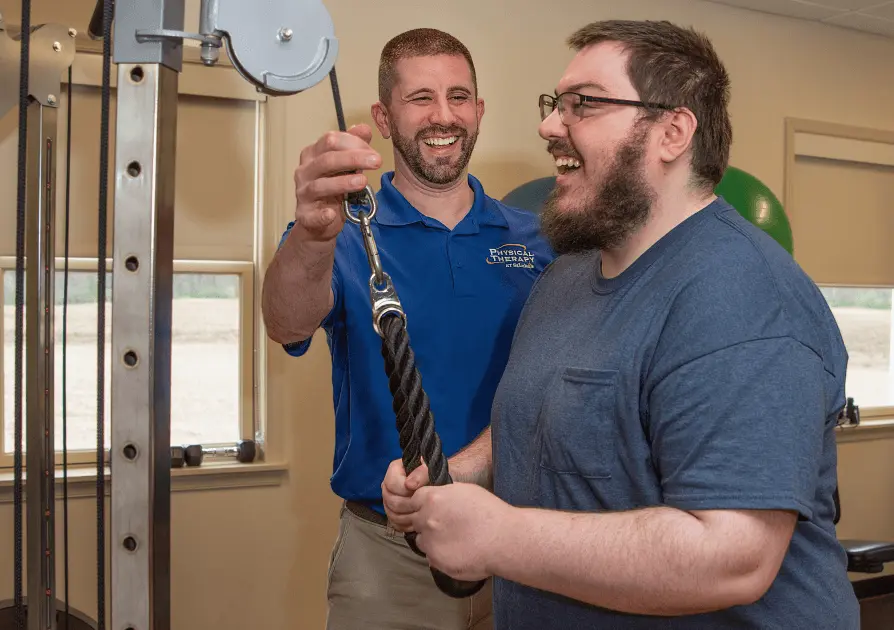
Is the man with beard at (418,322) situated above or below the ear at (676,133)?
below


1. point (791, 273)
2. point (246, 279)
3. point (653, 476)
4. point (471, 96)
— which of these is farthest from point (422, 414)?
point (246, 279)

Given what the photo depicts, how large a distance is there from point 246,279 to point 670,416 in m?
2.49

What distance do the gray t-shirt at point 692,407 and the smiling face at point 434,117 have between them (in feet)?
2.37

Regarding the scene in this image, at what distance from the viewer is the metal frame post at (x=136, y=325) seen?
102 centimetres

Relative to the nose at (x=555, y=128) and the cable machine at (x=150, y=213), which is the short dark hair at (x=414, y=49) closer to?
the nose at (x=555, y=128)

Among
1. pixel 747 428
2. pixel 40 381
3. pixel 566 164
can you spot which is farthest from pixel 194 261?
pixel 747 428

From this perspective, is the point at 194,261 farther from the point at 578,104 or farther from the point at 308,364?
the point at 578,104

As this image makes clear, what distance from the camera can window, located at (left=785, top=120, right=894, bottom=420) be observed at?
463cm

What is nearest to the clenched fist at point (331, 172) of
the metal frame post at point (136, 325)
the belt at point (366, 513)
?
the metal frame post at point (136, 325)

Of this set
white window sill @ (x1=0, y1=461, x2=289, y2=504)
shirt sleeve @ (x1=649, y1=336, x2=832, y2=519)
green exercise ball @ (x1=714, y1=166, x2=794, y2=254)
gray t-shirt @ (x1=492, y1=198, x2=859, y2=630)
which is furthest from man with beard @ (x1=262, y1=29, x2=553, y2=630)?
green exercise ball @ (x1=714, y1=166, x2=794, y2=254)

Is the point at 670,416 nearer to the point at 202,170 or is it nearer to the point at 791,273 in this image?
the point at 791,273

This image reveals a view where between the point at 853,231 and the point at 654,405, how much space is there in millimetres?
4166

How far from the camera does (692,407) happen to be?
110 centimetres

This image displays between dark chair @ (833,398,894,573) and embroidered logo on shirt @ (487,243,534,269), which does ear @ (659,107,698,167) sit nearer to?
embroidered logo on shirt @ (487,243,534,269)
